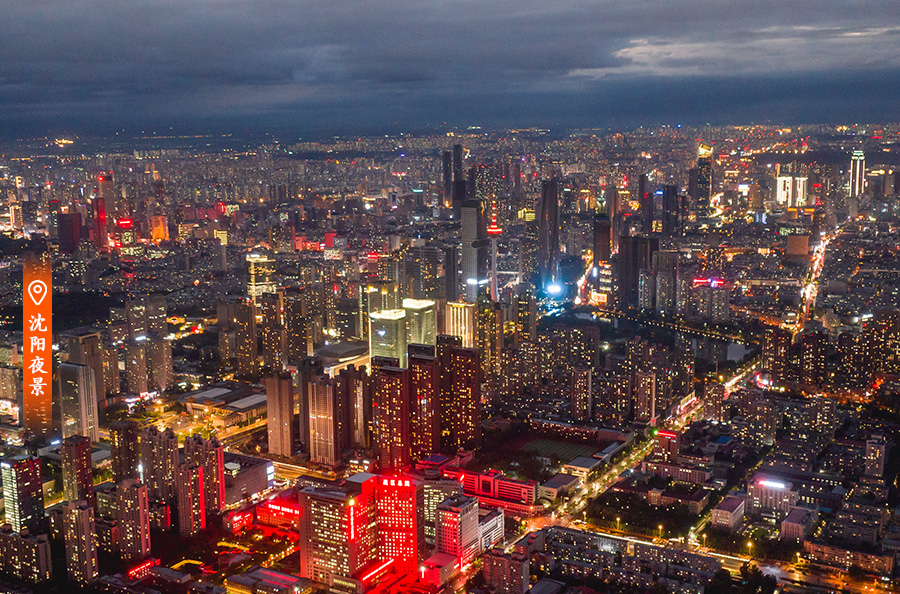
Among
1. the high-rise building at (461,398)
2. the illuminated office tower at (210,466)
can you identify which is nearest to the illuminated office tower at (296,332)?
the high-rise building at (461,398)

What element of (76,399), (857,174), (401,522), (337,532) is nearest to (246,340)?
(76,399)

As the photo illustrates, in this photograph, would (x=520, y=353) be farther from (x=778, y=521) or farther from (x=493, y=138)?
(x=493, y=138)

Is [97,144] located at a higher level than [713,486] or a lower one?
higher

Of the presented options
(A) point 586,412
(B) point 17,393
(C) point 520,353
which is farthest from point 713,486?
(B) point 17,393

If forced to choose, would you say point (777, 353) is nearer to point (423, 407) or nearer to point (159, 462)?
point (423, 407)

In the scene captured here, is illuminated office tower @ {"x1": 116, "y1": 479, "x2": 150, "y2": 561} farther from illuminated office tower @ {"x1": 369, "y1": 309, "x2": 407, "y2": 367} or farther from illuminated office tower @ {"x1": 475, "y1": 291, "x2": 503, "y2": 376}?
illuminated office tower @ {"x1": 475, "y1": 291, "x2": 503, "y2": 376}
